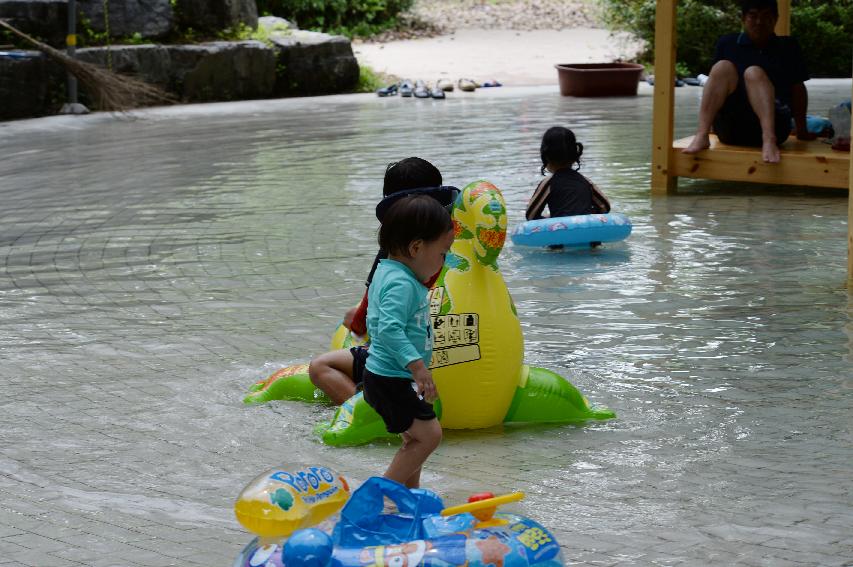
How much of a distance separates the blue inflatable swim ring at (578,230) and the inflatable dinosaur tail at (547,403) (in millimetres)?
3266

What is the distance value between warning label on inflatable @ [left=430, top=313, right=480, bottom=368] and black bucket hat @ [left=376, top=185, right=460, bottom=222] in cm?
45

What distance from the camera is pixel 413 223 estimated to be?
389 cm

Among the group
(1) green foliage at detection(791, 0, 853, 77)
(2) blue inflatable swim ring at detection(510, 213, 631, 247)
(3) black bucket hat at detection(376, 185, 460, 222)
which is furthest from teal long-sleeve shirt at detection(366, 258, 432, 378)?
(1) green foliage at detection(791, 0, 853, 77)

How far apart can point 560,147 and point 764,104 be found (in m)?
2.71

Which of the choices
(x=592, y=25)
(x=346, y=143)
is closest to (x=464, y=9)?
(x=592, y=25)

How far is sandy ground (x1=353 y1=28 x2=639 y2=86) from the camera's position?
21984mm

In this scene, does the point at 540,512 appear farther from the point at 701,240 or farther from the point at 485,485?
the point at 701,240

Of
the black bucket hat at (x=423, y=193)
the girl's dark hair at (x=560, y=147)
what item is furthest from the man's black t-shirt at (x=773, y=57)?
the black bucket hat at (x=423, y=193)

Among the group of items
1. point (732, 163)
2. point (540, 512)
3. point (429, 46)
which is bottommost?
point (540, 512)

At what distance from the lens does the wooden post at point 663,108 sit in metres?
10.6

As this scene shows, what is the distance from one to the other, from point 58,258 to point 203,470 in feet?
14.2

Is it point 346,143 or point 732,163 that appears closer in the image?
point 732,163

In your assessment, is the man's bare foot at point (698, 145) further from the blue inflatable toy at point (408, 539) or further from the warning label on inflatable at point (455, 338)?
the blue inflatable toy at point (408, 539)

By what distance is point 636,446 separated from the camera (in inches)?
183
